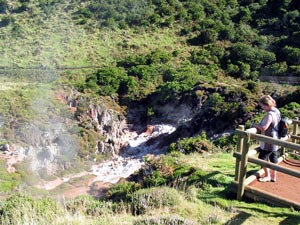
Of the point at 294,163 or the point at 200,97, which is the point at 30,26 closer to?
the point at 200,97

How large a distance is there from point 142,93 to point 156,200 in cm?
2201

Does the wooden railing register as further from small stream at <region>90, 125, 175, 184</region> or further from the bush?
small stream at <region>90, 125, 175, 184</region>

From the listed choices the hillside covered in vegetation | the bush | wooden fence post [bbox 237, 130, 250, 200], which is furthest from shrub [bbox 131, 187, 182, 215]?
the bush

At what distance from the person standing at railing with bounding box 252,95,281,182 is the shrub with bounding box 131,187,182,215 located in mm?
1348

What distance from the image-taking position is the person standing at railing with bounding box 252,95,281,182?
5.97 metres

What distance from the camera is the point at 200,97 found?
24078mm

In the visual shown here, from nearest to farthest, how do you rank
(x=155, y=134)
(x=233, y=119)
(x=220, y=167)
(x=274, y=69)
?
(x=220, y=167)
(x=233, y=119)
(x=155, y=134)
(x=274, y=69)

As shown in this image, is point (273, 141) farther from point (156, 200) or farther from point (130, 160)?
point (130, 160)

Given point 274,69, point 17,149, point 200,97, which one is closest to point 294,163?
point 17,149

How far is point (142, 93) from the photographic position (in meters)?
28.2

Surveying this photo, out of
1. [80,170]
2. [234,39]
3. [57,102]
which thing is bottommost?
[80,170]

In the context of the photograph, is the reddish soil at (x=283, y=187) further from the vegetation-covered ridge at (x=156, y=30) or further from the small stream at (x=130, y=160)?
the vegetation-covered ridge at (x=156, y=30)

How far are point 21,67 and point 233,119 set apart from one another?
59.6ft

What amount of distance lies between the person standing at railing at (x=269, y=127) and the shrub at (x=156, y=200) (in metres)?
1.35
